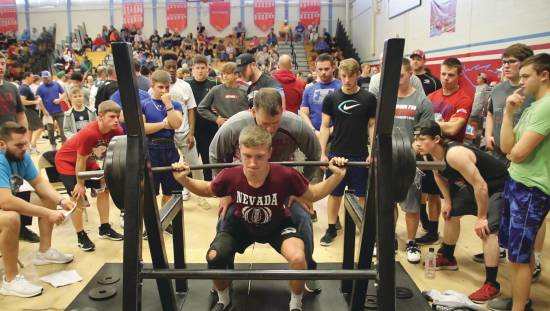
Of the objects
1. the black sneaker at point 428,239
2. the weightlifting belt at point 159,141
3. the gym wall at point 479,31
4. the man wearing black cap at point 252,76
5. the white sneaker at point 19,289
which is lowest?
the white sneaker at point 19,289

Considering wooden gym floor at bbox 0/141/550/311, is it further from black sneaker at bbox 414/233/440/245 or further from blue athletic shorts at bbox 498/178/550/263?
blue athletic shorts at bbox 498/178/550/263

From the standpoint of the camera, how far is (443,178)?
3014mm

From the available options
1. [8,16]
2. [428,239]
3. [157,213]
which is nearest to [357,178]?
[428,239]

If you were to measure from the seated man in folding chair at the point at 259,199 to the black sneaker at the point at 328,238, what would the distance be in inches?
55.4

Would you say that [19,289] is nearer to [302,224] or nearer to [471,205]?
[302,224]

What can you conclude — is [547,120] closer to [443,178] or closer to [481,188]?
[481,188]

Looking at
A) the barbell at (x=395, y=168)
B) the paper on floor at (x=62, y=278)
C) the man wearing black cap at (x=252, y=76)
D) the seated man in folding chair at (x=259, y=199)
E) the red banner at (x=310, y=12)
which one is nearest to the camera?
the barbell at (x=395, y=168)

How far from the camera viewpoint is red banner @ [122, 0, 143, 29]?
63.5 feet

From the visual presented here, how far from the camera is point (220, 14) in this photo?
19.4m

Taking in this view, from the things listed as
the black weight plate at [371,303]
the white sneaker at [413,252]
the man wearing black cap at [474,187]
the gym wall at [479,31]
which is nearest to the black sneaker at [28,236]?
the black weight plate at [371,303]

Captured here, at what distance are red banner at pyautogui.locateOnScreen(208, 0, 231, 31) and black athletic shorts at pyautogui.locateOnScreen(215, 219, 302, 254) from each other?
1853 centimetres

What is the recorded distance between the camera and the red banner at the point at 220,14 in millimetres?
19328

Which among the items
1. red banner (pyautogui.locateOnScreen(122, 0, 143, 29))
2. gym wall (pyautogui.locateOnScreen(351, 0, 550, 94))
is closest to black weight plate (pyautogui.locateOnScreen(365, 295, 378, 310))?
gym wall (pyautogui.locateOnScreen(351, 0, 550, 94))

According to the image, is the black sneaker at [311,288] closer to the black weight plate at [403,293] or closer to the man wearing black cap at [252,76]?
the black weight plate at [403,293]
